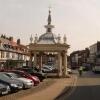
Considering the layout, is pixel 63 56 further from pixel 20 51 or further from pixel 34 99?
pixel 20 51

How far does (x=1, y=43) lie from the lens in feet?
303

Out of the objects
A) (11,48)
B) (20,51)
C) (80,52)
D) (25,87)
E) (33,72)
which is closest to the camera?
(25,87)

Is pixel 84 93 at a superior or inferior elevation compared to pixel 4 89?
inferior

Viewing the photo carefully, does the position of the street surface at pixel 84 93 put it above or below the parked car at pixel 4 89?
below

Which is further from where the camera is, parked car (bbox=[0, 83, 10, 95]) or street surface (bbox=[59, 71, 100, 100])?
parked car (bbox=[0, 83, 10, 95])

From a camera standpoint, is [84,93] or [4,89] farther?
[84,93]

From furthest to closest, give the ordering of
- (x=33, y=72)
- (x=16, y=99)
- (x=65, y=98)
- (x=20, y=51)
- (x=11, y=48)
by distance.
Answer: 1. (x=20, y=51)
2. (x=11, y=48)
3. (x=33, y=72)
4. (x=65, y=98)
5. (x=16, y=99)

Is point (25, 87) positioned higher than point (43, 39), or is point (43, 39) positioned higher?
point (43, 39)

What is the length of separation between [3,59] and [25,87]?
58.3m

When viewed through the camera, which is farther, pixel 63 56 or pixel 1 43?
pixel 1 43

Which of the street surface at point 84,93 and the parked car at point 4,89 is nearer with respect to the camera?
the street surface at point 84,93

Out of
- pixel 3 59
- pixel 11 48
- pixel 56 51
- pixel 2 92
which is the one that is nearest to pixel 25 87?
pixel 2 92

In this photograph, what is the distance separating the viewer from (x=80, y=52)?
646 feet

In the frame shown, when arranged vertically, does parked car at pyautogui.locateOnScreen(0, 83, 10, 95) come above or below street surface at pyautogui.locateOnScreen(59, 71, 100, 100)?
above
